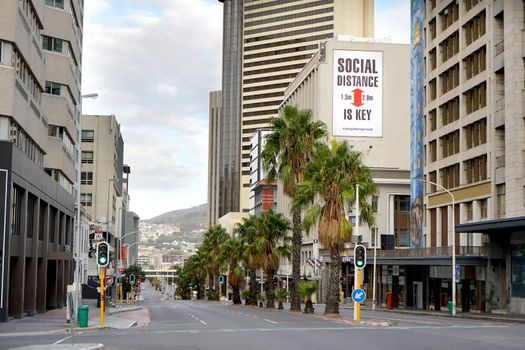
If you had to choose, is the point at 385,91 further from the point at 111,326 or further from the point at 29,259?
the point at 111,326

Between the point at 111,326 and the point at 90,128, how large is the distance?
107242 millimetres

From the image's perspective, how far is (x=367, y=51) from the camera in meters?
127

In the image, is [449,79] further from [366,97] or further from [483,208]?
[366,97]

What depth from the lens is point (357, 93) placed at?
414 ft

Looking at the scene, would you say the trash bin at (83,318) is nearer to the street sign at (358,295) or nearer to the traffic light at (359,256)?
the street sign at (358,295)

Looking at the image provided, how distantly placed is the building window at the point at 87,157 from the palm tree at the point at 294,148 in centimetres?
8755

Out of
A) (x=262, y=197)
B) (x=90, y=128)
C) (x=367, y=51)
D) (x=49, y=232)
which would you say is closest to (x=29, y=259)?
(x=49, y=232)

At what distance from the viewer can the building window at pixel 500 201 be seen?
202 ft

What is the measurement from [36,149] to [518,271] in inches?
1390

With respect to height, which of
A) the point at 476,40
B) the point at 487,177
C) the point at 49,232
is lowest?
the point at 49,232

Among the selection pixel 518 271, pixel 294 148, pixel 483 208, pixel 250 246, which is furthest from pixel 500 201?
pixel 250 246

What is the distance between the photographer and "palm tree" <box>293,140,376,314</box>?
48.8 metres

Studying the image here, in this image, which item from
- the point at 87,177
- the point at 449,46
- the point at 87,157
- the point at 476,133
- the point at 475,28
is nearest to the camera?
the point at 476,133

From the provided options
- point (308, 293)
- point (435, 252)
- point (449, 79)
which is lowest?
point (308, 293)
